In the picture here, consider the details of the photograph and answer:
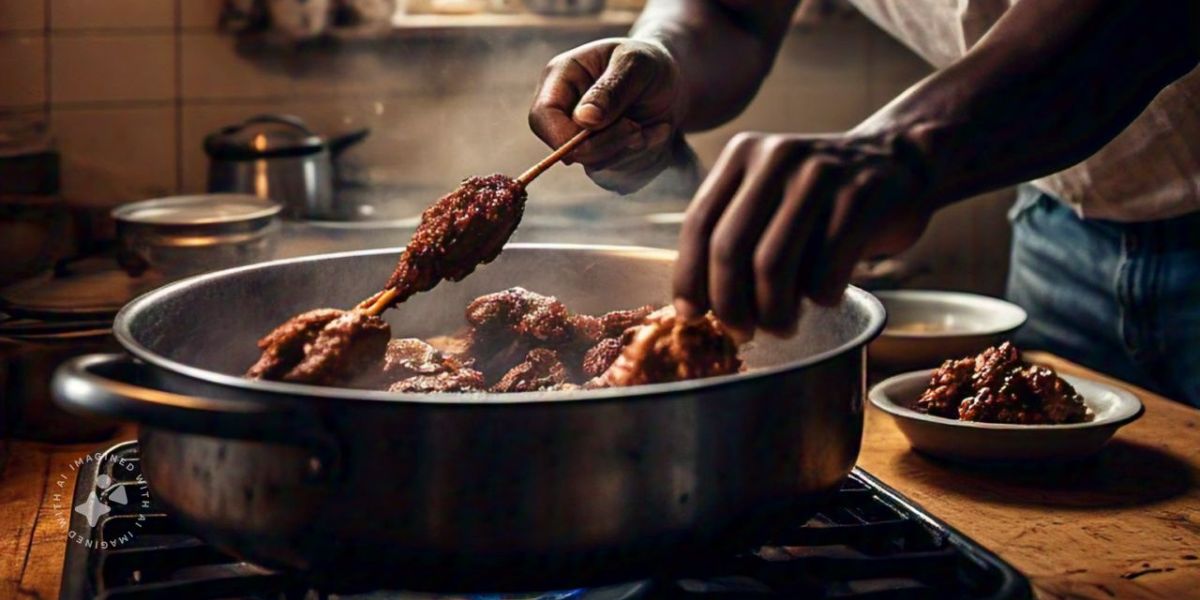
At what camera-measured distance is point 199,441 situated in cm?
105

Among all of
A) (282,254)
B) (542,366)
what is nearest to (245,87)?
(282,254)

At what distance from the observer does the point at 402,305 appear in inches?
67.6

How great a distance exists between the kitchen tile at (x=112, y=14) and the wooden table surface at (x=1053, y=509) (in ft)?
6.39

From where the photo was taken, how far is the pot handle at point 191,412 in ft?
3.06

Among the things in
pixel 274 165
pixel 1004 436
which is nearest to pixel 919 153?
pixel 1004 436

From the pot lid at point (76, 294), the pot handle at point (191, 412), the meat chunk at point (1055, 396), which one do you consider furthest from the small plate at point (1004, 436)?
the pot lid at point (76, 294)

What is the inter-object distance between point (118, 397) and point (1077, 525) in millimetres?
980

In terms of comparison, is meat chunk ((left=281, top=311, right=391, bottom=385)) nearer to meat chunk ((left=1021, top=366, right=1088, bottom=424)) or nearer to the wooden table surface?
the wooden table surface

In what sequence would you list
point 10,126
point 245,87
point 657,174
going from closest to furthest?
1. point 657,174
2. point 10,126
3. point 245,87

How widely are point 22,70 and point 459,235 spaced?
2285 mm

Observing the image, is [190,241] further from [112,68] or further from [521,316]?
[112,68]

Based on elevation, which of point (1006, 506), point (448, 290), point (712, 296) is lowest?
point (1006, 506)

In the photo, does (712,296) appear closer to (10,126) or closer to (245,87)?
(10,126)

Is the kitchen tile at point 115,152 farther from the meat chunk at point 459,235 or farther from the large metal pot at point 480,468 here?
the large metal pot at point 480,468
